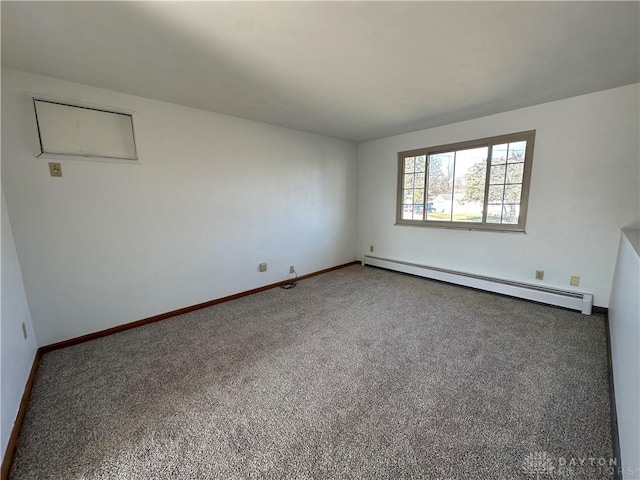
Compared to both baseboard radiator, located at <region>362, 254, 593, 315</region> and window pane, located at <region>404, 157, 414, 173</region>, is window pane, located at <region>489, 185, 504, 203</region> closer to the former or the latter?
baseboard radiator, located at <region>362, 254, 593, 315</region>

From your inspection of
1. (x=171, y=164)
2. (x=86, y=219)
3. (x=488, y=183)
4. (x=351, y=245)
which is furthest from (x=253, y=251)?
(x=488, y=183)

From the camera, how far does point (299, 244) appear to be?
13.4 ft

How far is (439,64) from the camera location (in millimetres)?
2002

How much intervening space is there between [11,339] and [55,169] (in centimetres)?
136

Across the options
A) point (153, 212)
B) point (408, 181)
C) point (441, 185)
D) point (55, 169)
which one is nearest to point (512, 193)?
point (441, 185)

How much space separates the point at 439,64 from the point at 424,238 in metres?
2.59

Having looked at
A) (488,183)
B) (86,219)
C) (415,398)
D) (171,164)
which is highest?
(171,164)

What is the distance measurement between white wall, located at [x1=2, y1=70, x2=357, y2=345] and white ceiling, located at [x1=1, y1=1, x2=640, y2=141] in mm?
367

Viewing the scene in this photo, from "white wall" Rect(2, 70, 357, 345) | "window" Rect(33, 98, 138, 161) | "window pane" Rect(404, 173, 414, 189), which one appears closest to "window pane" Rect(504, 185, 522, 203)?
"window pane" Rect(404, 173, 414, 189)

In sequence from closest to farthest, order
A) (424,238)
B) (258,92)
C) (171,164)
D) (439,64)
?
(439,64), (258,92), (171,164), (424,238)

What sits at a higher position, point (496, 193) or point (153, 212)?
point (496, 193)

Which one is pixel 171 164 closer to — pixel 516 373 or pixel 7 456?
pixel 7 456

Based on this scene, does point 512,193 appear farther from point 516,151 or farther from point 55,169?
point 55,169

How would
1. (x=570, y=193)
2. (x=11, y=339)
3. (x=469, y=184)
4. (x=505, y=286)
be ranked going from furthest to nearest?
(x=469, y=184) → (x=505, y=286) → (x=570, y=193) → (x=11, y=339)
